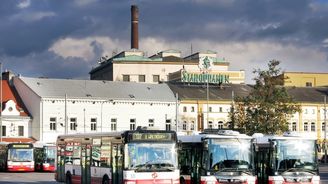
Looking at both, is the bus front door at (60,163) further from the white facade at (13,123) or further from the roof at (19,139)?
the white facade at (13,123)

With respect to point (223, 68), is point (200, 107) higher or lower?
lower

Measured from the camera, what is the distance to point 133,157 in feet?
87.8

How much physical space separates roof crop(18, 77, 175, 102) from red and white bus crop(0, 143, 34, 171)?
112ft

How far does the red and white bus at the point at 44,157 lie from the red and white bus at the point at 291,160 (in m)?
36.7

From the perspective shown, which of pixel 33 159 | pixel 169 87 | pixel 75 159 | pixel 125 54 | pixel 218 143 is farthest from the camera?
pixel 125 54

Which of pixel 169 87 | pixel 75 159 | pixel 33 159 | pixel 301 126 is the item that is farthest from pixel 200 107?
pixel 75 159

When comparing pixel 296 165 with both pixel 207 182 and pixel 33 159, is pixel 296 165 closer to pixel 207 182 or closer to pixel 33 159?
pixel 207 182

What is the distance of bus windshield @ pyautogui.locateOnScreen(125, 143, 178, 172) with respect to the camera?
26.7m

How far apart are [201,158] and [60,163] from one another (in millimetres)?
10881

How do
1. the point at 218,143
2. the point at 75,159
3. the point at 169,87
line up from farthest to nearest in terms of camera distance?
the point at 169,87
the point at 75,159
the point at 218,143

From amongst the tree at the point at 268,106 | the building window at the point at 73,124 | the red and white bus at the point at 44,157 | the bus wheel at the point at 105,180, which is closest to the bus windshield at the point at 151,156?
the bus wheel at the point at 105,180

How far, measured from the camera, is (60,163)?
37.4m

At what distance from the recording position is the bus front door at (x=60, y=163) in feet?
121

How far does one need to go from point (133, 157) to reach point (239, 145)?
4371 millimetres
